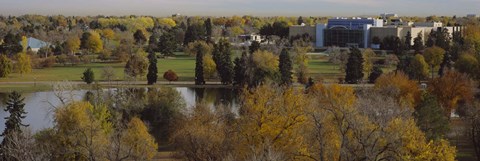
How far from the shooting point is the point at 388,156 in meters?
13.2

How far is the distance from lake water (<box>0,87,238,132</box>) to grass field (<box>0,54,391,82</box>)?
17.1 ft

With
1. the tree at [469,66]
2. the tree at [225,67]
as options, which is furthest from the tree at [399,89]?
the tree at [225,67]

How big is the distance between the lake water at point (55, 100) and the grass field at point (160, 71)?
520 cm

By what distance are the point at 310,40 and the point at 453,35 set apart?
1459 centimetres

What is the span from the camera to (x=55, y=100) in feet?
107

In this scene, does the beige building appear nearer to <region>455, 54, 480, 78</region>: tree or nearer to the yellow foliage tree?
<region>455, 54, 480, 78</region>: tree

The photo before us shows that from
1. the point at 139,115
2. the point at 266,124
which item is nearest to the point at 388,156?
the point at 266,124

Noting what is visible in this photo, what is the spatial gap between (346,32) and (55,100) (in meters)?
38.0

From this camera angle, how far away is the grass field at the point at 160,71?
41219 mm

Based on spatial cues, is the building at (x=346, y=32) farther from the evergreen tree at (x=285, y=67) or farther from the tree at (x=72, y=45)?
the evergreen tree at (x=285, y=67)

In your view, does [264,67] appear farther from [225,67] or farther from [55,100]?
[55,100]

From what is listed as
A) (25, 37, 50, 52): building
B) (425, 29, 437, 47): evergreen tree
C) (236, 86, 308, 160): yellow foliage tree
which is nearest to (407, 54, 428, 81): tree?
(425, 29, 437, 47): evergreen tree

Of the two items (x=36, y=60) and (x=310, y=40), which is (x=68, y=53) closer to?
(x=36, y=60)

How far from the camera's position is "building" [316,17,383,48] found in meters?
63.2
